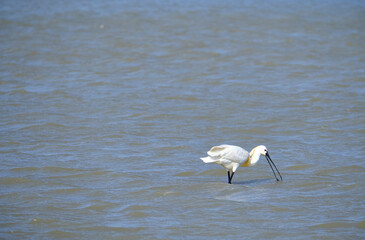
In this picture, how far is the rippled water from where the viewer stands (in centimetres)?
634

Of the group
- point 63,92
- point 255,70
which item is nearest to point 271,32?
point 255,70

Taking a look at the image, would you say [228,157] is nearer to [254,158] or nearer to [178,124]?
[254,158]

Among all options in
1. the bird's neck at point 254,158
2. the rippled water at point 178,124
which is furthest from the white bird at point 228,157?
the rippled water at point 178,124

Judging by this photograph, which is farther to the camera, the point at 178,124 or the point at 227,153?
the point at 178,124

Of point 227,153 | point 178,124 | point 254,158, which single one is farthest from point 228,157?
point 178,124

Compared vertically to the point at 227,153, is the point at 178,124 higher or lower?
lower

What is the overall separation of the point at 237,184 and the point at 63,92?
5610 millimetres

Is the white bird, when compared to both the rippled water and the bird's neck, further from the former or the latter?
the rippled water

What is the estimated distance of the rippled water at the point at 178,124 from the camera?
6.34 metres

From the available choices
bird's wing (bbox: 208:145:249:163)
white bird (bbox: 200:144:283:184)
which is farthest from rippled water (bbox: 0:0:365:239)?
bird's wing (bbox: 208:145:249:163)

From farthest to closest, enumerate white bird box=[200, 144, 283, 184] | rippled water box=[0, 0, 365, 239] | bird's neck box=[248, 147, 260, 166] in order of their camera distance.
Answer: bird's neck box=[248, 147, 260, 166] < white bird box=[200, 144, 283, 184] < rippled water box=[0, 0, 365, 239]

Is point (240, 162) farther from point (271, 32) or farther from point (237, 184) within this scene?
point (271, 32)

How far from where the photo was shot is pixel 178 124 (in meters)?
10.2

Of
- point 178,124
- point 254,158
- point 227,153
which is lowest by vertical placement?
point 178,124
